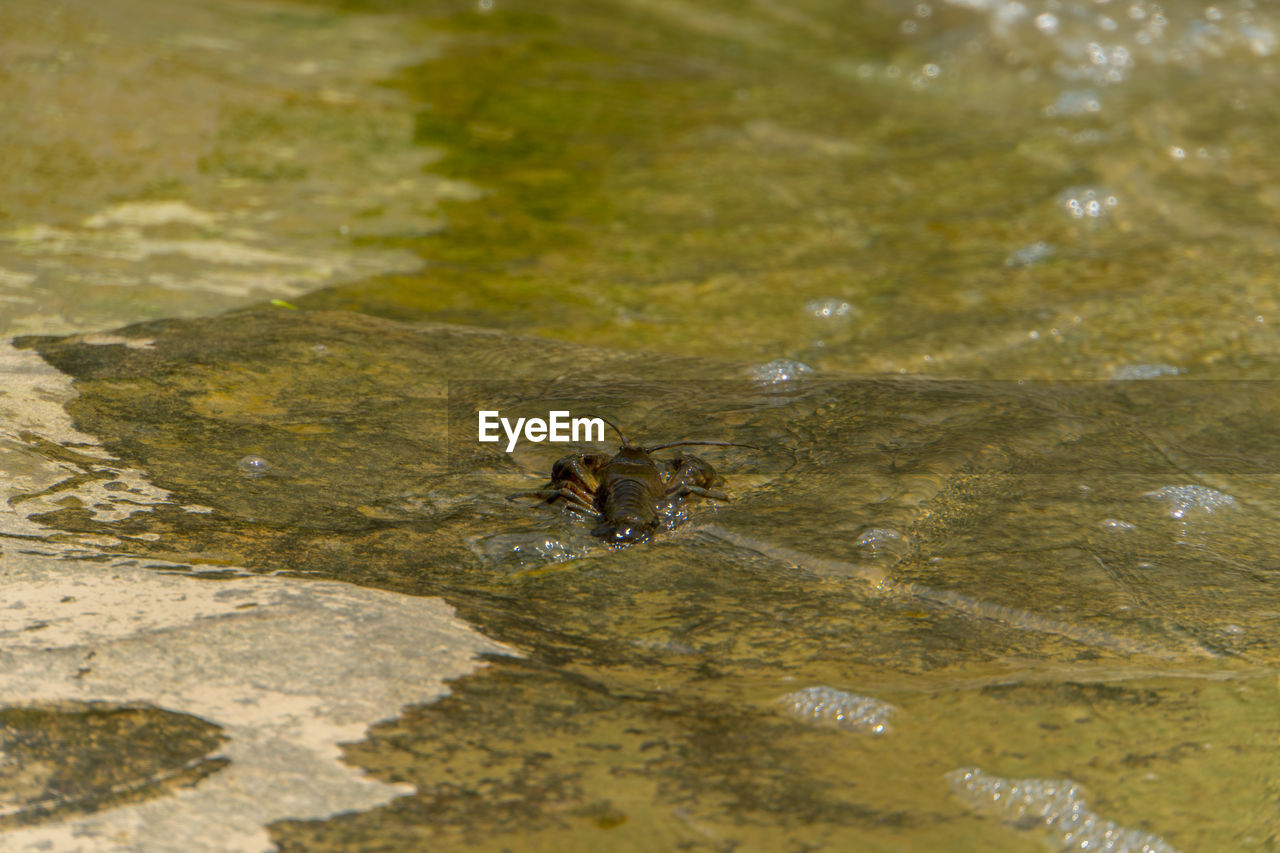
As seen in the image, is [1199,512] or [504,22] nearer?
[1199,512]

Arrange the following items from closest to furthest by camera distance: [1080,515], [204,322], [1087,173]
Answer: [1080,515]
[204,322]
[1087,173]

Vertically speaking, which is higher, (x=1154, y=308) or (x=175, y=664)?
(x=1154, y=308)

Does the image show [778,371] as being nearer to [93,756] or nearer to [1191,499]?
[1191,499]

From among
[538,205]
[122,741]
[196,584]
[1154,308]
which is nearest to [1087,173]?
[1154,308]

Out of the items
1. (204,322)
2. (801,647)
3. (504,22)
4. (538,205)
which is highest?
(504,22)

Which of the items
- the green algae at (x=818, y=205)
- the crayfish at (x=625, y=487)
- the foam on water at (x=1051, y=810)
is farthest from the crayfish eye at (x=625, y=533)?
the green algae at (x=818, y=205)

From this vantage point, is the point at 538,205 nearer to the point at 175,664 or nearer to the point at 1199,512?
the point at 1199,512
